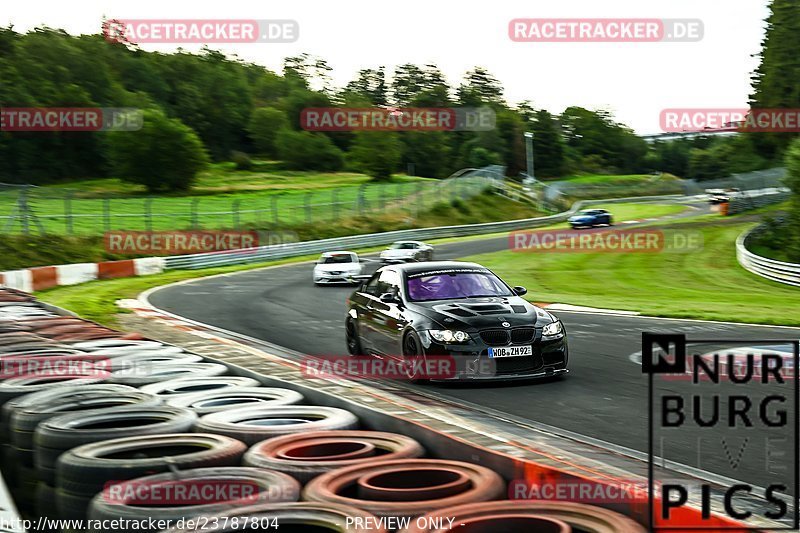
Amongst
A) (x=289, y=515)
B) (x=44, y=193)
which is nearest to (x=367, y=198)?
(x=44, y=193)

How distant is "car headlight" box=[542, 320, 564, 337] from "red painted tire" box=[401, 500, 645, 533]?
20.8ft

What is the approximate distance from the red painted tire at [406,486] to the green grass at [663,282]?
13.2 meters

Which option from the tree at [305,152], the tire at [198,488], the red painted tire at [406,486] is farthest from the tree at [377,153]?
the tire at [198,488]

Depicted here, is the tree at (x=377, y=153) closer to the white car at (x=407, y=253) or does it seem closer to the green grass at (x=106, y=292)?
the green grass at (x=106, y=292)

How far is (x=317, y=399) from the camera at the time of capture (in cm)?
721

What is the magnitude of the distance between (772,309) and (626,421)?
567 inches

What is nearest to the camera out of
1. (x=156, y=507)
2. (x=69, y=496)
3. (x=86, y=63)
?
(x=156, y=507)

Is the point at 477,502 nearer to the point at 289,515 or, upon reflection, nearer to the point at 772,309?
the point at 289,515

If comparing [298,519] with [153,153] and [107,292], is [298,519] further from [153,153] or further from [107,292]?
[153,153]

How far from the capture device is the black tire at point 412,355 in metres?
10.5

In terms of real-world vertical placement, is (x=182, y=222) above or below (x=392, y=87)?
below

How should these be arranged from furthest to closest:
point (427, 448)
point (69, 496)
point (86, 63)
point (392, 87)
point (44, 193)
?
point (392, 87) → point (86, 63) → point (44, 193) → point (427, 448) → point (69, 496)
